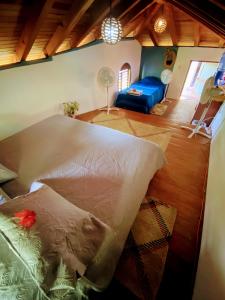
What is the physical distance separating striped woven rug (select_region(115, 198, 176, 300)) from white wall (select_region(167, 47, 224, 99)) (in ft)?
19.1

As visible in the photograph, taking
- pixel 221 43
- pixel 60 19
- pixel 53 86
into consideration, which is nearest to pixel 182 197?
pixel 60 19

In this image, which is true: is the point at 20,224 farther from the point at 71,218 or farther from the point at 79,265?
the point at 79,265

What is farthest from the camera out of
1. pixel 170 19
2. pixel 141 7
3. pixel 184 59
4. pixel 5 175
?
pixel 184 59

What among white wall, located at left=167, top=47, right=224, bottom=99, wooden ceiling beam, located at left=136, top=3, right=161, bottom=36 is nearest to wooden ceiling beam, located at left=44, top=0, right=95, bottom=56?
wooden ceiling beam, located at left=136, top=3, right=161, bottom=36

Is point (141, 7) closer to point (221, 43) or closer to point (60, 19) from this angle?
point (60, 19)

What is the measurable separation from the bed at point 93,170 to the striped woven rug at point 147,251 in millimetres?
513

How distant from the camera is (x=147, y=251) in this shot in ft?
5.67

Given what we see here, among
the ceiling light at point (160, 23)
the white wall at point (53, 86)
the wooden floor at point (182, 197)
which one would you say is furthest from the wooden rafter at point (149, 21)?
the wooden floor at point (182, 197)

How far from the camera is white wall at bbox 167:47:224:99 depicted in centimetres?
552

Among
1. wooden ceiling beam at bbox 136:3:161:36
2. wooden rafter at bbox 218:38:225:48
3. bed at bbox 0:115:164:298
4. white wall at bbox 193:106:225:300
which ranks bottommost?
white wall at bbox 193:106:225:300

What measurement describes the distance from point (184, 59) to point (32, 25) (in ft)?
18.5

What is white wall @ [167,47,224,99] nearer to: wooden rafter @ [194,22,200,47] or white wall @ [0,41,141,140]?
wooden rafter @ [194,22,200,47]

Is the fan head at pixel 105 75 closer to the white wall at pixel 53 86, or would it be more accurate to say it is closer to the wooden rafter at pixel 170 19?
the white wall at pixel 53 86

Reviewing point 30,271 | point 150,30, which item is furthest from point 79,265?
point 150,30
